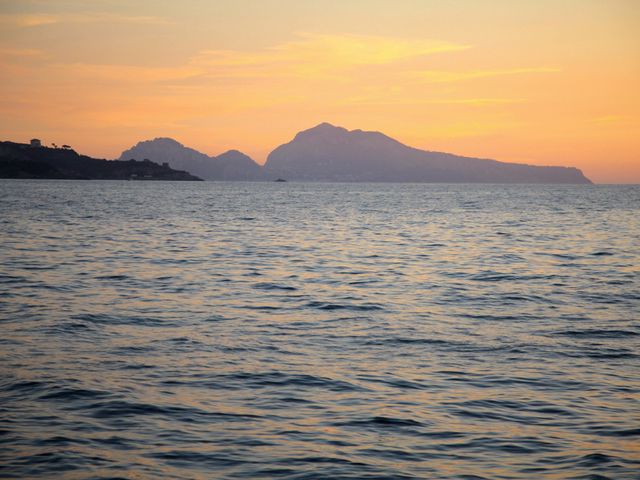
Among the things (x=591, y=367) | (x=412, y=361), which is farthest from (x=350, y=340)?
(x=591, y=367)

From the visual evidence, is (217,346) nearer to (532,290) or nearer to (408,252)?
(532,290)

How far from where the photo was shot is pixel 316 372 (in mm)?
15664

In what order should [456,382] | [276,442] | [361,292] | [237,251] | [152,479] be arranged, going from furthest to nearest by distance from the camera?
[237,251] → [361,292] → [456,382] → [276,442] → [152,479]

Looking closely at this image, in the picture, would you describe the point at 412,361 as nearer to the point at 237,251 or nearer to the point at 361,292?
the point at 361,292

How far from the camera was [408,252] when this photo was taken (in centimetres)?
4638

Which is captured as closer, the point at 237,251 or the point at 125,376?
the point at 125,376

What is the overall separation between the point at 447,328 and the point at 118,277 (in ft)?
53.5

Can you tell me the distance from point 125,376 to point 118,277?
669 inches

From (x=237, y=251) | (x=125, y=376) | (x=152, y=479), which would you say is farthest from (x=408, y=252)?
(x=152, y=479)

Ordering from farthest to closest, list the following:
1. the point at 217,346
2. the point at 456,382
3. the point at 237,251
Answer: the point at 237,251 → the point at 217,346 → the point at 456,382

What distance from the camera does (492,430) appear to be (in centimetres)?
1210

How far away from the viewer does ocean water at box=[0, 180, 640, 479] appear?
35.6ft

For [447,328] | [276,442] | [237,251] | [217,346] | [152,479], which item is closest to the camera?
[152,479]

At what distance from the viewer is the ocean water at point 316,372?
1085 cm
